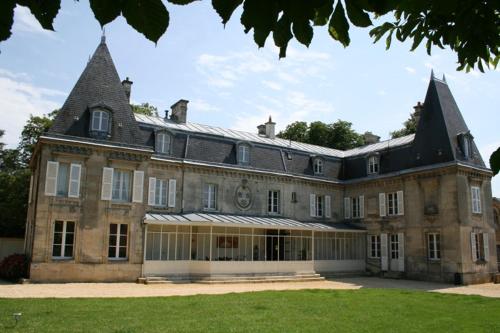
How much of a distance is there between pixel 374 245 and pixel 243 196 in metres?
7.66

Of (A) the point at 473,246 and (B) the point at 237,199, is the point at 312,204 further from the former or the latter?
(A) the point at 473,246

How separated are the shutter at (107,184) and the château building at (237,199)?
39 millimetres

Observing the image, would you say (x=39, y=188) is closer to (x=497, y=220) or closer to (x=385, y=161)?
(x=385, y=161)

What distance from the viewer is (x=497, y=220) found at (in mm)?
32875

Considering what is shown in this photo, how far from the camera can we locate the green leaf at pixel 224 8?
1.58 m

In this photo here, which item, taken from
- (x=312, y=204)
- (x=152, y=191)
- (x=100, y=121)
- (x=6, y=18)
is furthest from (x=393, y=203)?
(x=6, y=18)

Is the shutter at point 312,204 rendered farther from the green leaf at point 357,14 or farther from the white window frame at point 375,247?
the green leaf at point 357,14

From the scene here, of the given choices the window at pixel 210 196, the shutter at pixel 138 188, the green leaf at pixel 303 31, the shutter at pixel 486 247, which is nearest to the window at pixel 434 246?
the shutter at pixel 486 247

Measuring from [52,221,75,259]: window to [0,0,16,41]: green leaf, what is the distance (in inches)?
665

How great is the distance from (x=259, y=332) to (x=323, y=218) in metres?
18.3

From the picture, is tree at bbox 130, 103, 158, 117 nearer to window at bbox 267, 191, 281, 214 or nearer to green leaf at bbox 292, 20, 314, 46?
window at bbox 267, 191, 281, 214

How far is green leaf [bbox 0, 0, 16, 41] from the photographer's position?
54.7 inches

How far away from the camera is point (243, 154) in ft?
76.3

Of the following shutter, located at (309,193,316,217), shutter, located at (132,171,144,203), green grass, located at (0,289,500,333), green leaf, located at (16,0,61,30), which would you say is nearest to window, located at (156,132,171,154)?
shutter, located at (132,171,144,203)
